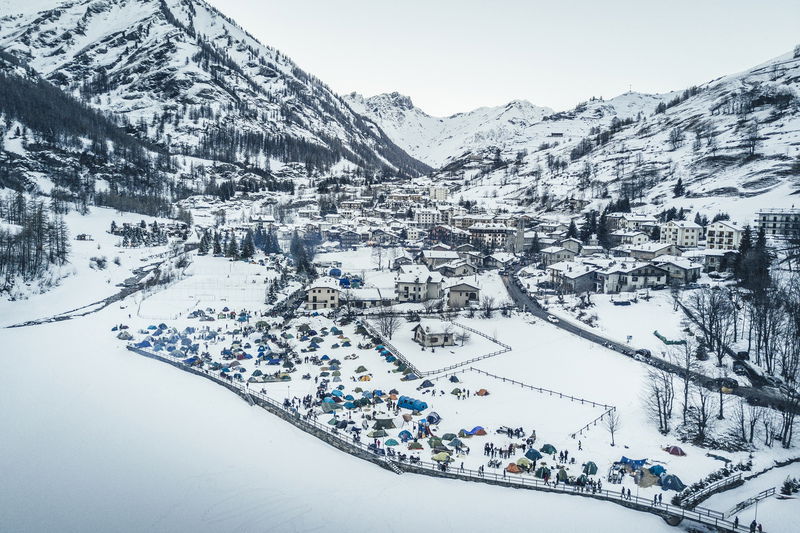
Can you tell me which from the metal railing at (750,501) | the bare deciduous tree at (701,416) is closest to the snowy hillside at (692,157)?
the bare deciduous tree at (701,416)

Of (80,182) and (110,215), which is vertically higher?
(80,182)

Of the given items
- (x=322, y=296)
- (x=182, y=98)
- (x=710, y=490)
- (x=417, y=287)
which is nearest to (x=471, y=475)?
(x=710, y=490)

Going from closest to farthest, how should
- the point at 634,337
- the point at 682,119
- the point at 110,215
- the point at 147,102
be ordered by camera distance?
the point at 634,337
the point at 110,215
the point at 682,119
the point at 147,102

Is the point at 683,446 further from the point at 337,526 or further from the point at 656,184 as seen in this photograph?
the point at 656,184

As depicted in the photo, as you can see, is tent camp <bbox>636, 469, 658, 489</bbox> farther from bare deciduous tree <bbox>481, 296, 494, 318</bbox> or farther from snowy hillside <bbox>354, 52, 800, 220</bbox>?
snowy hillside <bbox>354, 52, 800, 220</bbox>

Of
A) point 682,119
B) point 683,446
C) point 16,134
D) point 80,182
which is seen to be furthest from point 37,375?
point 682,119

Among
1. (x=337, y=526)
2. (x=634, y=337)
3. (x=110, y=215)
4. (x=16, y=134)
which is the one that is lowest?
(x=337, y=526)

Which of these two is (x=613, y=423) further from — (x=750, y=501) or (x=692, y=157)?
(x=692, y=157)
